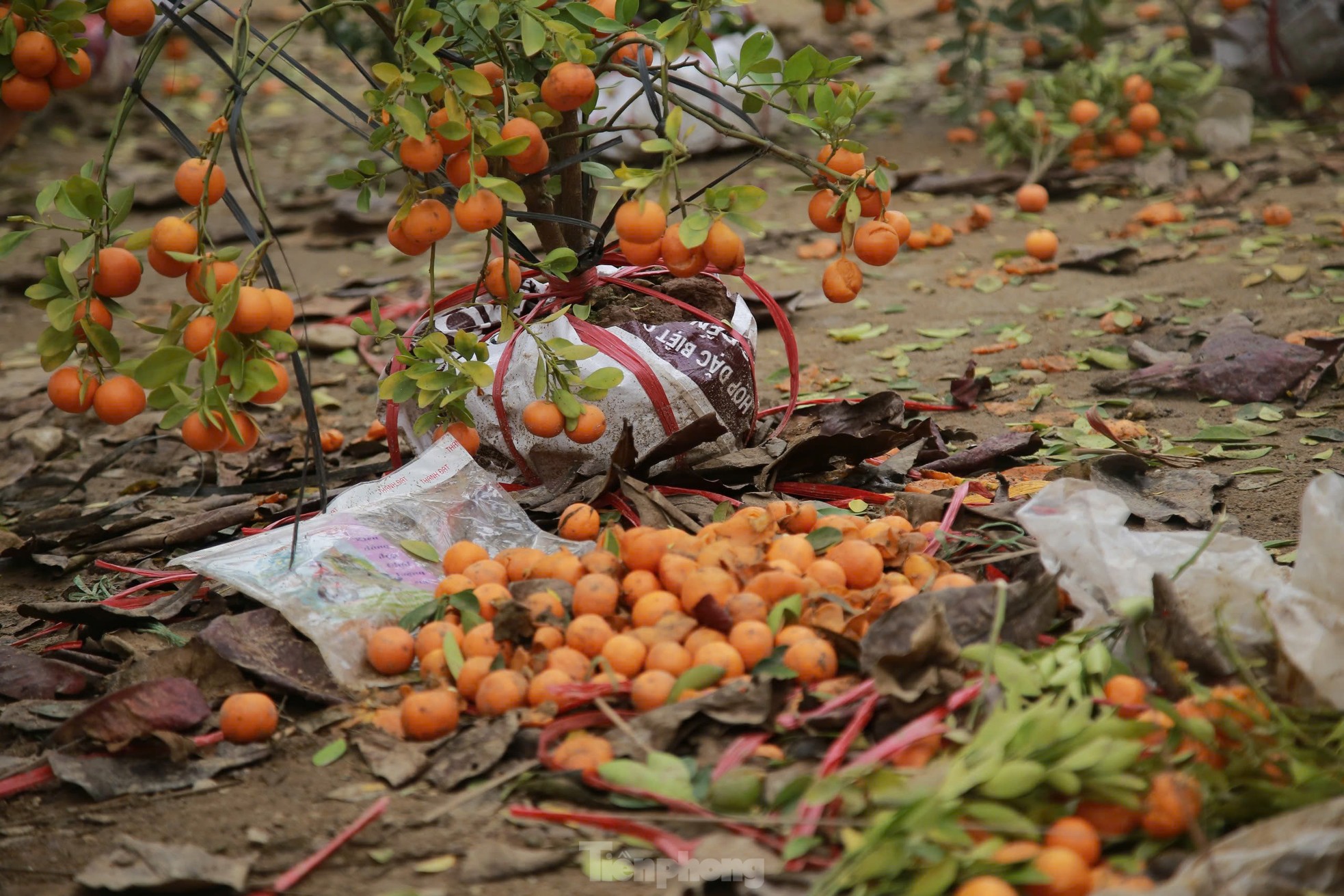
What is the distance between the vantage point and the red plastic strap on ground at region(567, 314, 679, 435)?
9.24ft

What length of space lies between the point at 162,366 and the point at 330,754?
2.58 feet

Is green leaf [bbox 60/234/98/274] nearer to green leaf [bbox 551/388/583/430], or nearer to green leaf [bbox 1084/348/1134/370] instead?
green leaf [bbox 551/388/583/430]

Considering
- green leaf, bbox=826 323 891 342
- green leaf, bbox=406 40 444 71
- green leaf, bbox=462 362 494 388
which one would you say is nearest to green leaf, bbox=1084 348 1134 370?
green leaf, bbox=826 323 891 342

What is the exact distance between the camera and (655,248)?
2.48 m

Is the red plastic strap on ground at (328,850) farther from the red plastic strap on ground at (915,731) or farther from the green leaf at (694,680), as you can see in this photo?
the red plastic strap on ground at (915,731)

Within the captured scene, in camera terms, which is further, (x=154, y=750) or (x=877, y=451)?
(x=877, y=451)

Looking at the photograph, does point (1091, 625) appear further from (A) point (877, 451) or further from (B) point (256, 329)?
(B) point (256, 329)

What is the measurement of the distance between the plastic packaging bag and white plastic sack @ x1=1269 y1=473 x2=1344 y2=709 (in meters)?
1.39

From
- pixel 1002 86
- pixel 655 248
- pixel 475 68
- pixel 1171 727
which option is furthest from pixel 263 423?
pixel 1002 86

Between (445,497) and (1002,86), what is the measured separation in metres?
6.14

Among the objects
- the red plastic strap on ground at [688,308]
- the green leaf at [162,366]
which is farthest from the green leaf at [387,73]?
the red plastic strap on ground at [688,308]

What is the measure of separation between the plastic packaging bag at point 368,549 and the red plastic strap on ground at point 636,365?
0.42m

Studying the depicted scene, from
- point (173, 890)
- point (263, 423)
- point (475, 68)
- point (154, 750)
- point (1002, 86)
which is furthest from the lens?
point (1002, 86)

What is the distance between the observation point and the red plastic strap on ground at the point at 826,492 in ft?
9.30
